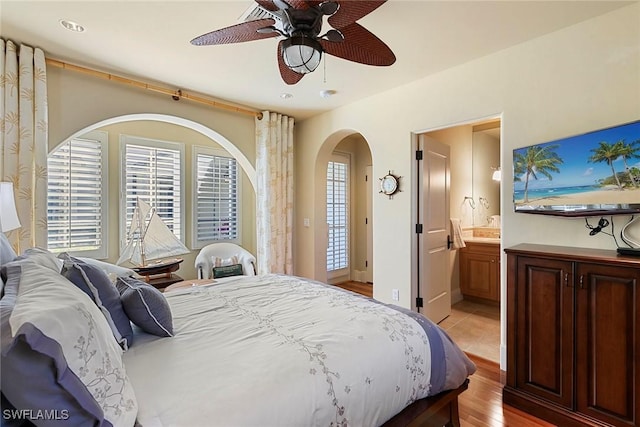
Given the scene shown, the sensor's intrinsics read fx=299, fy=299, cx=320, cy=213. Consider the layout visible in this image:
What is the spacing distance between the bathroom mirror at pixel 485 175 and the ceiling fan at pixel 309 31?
3435 millimetres

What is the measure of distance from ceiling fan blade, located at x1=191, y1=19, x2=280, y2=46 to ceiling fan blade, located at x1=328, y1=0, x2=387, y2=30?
1.18ft

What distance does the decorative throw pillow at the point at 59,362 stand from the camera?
0.69 metres

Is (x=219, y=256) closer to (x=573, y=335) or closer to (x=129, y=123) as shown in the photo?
(x=129, y=123)

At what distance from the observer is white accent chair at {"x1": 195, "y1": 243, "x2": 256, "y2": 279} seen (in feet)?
12.5

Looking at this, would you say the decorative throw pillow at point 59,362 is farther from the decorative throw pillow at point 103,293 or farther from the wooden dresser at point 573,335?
the wooden dresser at point 573,335

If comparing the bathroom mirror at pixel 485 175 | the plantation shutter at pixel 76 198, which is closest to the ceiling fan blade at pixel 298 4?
the plantation shutter at pixel 76 198

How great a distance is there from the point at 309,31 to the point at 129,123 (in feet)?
11.6

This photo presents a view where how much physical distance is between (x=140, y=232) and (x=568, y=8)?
408cm

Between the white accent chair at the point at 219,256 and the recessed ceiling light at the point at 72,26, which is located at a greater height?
the recessed ceiling light at the point at 72,26

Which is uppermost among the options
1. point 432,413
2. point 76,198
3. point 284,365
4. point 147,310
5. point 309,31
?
point 309,31

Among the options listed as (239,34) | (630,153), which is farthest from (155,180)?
(630,153)

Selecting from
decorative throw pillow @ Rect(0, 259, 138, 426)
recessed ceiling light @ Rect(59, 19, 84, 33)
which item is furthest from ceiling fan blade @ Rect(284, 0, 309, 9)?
recessed ceiling light @ Rect(59, 19, 84, 33)

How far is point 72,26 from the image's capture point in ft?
7.06

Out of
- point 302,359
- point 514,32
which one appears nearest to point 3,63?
point 302,359
